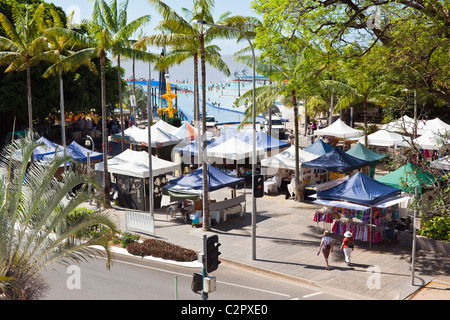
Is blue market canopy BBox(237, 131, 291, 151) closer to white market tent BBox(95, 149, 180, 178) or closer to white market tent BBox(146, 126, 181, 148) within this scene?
white market tent BBox(146, 126, 181, 148)

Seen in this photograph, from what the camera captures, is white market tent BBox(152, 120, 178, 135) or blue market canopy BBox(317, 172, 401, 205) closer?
blue market canopy BBox(317, 172, 401, 205)

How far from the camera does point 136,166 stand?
2447 centimetres

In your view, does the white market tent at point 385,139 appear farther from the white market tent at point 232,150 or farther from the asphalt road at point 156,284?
the asphalt road at point 156,284

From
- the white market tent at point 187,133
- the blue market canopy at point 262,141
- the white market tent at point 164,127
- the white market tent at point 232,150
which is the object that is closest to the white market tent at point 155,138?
the white market tent at point 187,133

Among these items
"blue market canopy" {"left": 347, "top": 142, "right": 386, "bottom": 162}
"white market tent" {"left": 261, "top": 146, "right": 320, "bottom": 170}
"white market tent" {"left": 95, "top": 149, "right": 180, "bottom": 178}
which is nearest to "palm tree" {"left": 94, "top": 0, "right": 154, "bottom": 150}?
"white market tent" {"left": 95, "top": 149, "right": 180, "bottom": 178}

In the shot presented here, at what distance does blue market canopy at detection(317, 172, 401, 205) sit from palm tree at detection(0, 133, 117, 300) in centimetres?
1107

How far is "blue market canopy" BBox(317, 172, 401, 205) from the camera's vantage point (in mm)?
19125

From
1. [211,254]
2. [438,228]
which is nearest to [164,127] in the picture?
[438,228]

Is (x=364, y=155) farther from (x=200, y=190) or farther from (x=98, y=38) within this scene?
(x=98, y=38)

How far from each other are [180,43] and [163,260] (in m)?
8.82

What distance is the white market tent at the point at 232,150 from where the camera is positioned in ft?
94.8

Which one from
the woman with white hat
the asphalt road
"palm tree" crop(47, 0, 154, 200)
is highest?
"palm tree" crop(47, 0, 154, 200)

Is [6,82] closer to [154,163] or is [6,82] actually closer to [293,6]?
[154,163]

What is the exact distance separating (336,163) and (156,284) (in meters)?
13.5
